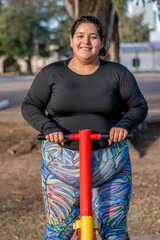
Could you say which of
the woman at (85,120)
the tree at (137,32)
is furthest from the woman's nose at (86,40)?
the tree at (137,32)

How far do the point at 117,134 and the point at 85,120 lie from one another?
0.22 m

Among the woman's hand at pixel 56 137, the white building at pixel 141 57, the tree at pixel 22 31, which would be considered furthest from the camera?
the white building at pixel 141 57

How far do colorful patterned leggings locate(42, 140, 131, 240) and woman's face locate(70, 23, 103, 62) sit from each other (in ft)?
1.69

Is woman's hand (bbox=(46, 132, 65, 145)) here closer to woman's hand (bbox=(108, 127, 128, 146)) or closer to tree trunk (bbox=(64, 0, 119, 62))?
woman's hand (bbox=(108, 127, 128, 146))

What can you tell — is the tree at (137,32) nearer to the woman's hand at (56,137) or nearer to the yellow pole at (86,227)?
the woman's hand at (56,137)

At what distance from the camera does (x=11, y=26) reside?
162ft

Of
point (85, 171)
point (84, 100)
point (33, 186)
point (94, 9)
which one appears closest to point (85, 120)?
point (84, 100)

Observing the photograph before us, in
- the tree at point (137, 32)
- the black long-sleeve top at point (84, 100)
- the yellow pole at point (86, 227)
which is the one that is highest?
the black long-sleeve top at point (84, 100)

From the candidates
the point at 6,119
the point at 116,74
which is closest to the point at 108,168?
the point at 116,74

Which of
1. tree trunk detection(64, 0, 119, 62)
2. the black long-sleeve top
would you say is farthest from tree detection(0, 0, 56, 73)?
the black long-sleeve top

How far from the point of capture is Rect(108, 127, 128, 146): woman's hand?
209 centimetres

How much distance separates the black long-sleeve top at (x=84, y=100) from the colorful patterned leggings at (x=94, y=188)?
9cm

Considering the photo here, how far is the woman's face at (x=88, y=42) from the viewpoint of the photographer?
222cm

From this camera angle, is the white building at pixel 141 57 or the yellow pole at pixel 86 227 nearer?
the yellow pole at pixel 86 227
